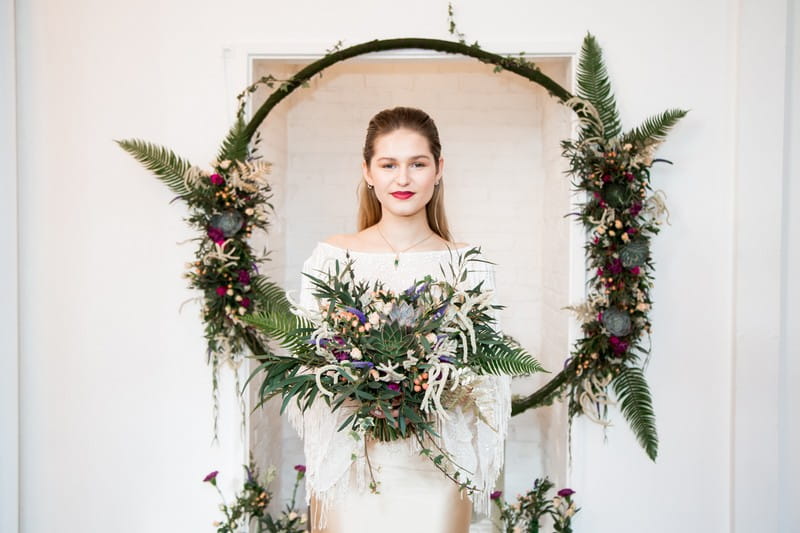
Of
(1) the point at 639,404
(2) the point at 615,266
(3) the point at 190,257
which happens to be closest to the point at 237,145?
(3) the point at 190,257

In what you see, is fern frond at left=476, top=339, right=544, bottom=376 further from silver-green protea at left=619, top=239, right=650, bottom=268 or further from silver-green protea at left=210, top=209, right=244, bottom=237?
silver-green protea at left=210, top=209, right=244, bottom=237

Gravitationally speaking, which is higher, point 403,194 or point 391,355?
point 403,194

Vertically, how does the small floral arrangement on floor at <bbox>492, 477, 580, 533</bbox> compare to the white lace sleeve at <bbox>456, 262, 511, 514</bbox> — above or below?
below

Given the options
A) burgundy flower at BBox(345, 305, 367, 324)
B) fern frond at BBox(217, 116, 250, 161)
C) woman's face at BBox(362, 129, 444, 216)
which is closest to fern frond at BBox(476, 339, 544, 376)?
burgundy flower at BBox(345, 305, 367, 324)

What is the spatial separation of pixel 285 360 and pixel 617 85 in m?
1.91

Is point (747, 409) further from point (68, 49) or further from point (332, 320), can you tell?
point (68, 49)

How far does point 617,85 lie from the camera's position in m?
2.58

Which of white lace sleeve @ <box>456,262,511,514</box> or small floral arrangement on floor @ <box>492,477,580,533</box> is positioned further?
small floral arrangement on floor @ <box>492,477,580,533</box>

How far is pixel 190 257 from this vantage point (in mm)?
2650

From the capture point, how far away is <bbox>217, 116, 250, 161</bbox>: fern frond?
251 cm

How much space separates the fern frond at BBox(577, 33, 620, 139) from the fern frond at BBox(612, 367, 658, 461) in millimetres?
1039

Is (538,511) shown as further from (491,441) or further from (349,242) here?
(349,242)

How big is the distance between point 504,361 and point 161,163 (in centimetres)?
172

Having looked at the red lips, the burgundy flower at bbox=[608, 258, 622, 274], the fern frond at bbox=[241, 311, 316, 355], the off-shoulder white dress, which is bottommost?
the off-shoulder white dress
